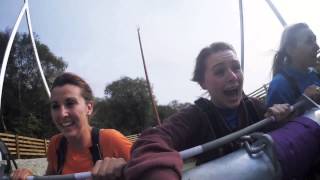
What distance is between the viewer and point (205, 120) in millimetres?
2121

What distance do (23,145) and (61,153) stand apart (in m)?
16.9

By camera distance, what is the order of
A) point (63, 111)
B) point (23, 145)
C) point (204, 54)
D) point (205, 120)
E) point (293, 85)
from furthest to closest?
point (23, 145), point (63, 111), point (293, 85), point (204, 54), point (205, 120)

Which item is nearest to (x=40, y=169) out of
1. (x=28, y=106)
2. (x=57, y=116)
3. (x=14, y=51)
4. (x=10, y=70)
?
(x=57, y=116)

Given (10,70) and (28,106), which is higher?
(10,70)

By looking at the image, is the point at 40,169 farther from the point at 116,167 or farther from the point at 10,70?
the point at 10,70

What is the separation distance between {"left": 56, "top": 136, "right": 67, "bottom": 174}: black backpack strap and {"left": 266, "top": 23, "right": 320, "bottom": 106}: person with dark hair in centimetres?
126

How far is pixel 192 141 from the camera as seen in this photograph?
210 cm

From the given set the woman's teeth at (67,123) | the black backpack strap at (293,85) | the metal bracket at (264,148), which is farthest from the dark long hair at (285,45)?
the metal bracket at (264,148)

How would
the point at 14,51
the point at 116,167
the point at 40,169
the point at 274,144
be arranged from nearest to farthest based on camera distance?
the point at 116,167 → the point at 274,144 → the point at 40,169 → the point at 14,51

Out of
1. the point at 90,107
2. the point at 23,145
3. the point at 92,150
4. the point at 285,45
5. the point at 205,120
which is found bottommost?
the point at 23,145

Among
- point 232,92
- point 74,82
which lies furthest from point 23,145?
point 232,92

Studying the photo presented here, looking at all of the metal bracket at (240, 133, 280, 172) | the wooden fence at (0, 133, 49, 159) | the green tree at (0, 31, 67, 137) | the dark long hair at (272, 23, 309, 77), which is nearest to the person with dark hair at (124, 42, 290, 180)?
the metal bracket at (240, 133, 280, 172)

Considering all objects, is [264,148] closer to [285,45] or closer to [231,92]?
[231,92]

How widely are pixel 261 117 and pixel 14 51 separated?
21348mm
